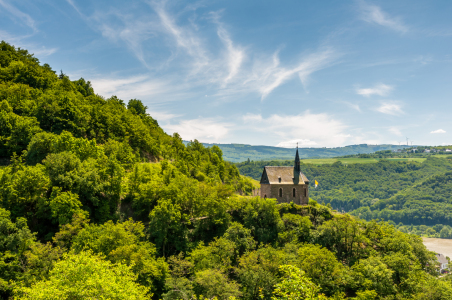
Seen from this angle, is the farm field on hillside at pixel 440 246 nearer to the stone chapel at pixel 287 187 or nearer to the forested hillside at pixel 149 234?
the forested hillside at pixel 149 234

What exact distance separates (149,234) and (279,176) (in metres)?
31.7

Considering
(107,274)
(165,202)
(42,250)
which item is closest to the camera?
(107,274)

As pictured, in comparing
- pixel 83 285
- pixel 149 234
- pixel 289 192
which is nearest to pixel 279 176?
pixel 289 192

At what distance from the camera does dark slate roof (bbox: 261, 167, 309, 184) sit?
5828 cm

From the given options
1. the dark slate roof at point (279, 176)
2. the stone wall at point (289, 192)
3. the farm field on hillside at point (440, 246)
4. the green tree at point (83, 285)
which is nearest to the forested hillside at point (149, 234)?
the green tree at point (83, 285)

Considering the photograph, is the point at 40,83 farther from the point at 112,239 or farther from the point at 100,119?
the point at 112,239

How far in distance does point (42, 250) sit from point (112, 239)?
7.60m

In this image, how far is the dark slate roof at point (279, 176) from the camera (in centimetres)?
5828

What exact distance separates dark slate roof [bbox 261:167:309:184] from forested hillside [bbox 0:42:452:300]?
252 inches

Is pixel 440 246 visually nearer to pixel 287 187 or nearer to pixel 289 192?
pixel 289 192

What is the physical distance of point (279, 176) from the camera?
5912cm

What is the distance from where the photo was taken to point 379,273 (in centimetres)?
3822

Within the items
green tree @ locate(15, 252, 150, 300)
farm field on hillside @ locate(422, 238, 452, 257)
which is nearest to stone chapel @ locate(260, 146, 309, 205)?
green tree @ locate(15, 252, 150, 300)

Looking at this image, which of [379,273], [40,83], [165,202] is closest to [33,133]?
[40,83]
